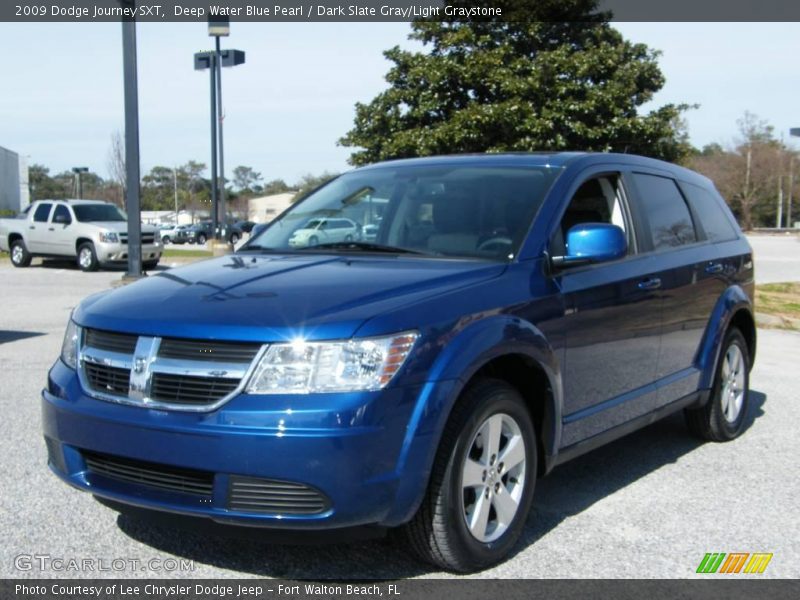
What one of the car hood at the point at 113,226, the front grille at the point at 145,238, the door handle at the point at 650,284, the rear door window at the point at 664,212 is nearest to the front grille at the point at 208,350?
the door handle at the point at 650,284

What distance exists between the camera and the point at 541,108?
2308 cm

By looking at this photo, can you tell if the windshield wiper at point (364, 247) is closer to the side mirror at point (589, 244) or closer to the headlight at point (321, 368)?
the side mirror at point (589, 244)

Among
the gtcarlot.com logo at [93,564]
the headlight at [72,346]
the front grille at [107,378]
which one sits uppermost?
the headlight at [72,346]

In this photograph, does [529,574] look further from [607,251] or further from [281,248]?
[281,248]

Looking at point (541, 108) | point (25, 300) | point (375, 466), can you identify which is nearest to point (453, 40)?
point (541, 108)

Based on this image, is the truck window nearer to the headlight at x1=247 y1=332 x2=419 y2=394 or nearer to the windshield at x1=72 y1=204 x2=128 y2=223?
the windshield at x1=72 y1=204 x2=128 y2=223

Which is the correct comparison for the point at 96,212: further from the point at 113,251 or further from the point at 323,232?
the point at 323,232

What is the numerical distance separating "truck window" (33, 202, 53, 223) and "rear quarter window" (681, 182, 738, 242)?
65.3 ft

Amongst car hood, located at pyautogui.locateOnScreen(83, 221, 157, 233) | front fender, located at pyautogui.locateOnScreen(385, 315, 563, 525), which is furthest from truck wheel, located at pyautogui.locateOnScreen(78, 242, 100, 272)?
front fender, located at pyautogui.locateOnScreen(385, 315, 563, 525)

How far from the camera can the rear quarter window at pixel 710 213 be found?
591cm

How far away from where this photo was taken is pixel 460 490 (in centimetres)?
351

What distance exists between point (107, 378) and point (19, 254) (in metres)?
22.0

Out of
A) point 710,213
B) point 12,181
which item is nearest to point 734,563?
point 710,213

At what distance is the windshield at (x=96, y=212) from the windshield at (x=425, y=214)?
18571 mm
